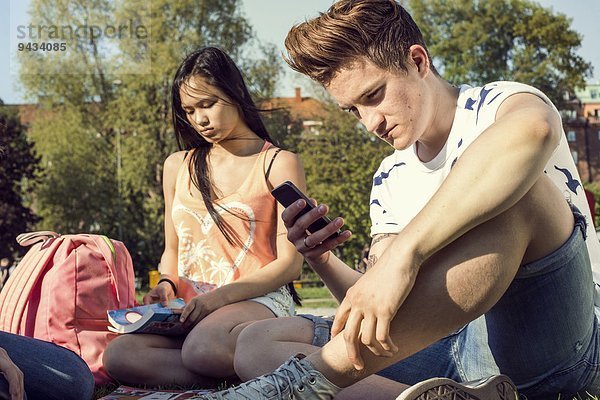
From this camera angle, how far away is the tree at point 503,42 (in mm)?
34312

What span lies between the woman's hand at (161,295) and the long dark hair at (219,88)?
39 centimetres

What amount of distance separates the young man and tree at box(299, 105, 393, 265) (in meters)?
26.3

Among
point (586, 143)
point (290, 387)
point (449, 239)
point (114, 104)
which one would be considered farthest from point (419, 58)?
point (586, 143)

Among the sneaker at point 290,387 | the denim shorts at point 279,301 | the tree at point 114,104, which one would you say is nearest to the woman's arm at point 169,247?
the denim shorts at point 279,301

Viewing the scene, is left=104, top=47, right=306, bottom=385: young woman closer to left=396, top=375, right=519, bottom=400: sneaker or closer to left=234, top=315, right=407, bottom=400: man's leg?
left=234, top=315, right=407, bottom=400: man's leg

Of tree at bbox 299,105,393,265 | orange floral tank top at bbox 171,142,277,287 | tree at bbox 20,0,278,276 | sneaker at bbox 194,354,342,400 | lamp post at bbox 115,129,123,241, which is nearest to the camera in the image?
sneaker at bbox 194,354,342,400

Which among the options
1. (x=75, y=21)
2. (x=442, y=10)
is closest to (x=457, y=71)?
(x=442, y=10)

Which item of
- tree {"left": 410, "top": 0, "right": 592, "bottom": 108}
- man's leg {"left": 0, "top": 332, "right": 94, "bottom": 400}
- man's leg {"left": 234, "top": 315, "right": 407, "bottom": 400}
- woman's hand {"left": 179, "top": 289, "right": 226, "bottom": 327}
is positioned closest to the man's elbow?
man's leg {"left": 234, "top": 315, "right": 407, "bottom": 400}

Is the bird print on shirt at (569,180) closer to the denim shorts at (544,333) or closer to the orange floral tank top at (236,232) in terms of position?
the denim shorts at (544,333)

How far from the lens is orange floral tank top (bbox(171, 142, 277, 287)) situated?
431 centimetres

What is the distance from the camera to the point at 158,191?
111 ft

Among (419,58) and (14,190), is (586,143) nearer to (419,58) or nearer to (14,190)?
(14,190)

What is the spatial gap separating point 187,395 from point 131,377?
2.19ft

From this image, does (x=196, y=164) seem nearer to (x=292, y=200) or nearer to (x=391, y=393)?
(x=292, y=200)
